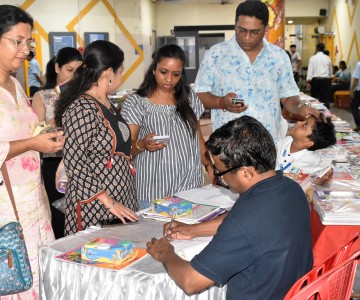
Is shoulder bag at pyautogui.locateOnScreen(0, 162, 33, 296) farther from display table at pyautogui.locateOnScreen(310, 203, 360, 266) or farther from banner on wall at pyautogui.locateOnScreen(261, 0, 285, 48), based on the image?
banner on wall at pyautogui.locateOnScreen(261, 0, 285, 48)

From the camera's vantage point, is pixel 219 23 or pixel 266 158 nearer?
pixel 266 158

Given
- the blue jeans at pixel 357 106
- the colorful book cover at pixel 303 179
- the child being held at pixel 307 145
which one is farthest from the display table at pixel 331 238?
the blue jeans at pixel 357 106

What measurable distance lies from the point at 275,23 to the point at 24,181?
7.54 m

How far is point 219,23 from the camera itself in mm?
18781

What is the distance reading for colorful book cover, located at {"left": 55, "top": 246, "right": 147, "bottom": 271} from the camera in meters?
1.93

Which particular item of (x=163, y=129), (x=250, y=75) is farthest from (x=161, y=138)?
(x=250, y=75)

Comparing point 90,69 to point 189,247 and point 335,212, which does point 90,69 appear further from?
point 335,212

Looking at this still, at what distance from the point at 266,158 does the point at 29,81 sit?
416 inches

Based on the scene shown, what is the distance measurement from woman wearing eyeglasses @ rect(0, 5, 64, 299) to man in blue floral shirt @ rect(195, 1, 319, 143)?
1161 mm

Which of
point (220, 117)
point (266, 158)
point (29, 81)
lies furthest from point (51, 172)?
point (29, 81)

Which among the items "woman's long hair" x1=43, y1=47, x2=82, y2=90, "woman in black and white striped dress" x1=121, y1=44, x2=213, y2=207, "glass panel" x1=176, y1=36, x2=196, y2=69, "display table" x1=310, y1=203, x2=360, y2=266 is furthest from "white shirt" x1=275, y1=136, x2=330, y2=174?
"glass panel" x1=176, y1=36, x2=196, y2=69

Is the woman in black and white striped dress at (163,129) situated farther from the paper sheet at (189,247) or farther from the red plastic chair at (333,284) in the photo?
the red plastic chair at (333,284)

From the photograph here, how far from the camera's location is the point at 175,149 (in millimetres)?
2998

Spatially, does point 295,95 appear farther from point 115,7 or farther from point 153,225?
point 115,7
